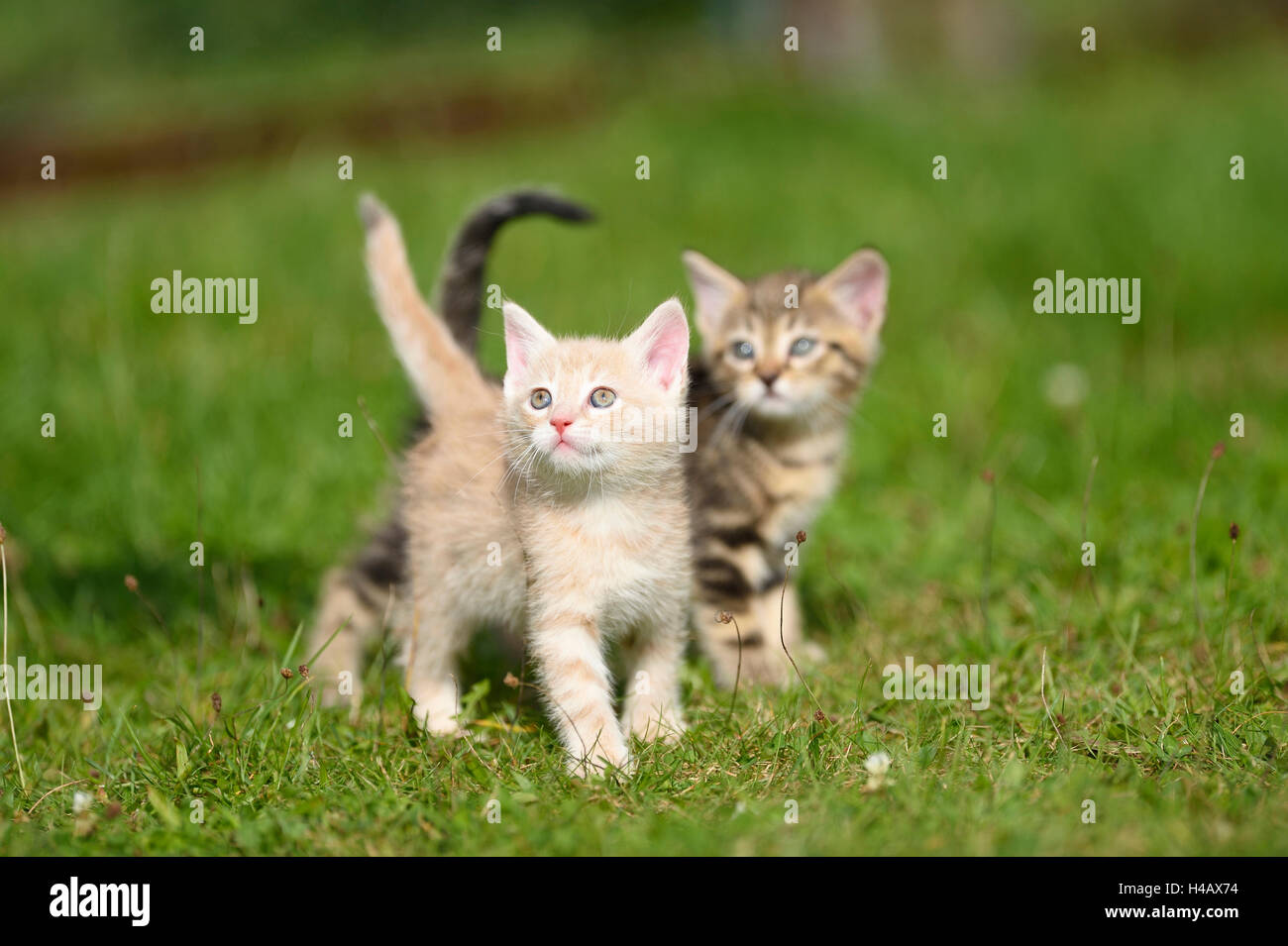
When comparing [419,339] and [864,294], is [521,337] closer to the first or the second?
[419,339]

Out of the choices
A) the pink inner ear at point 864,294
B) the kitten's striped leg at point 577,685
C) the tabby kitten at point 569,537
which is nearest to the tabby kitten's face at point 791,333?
the pink inner ear at point 864,294

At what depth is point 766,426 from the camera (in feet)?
11.8

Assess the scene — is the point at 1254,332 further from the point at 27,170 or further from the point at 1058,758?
the point at 27,170

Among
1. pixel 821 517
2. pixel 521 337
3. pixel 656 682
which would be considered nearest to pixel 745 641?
pixel 656 682

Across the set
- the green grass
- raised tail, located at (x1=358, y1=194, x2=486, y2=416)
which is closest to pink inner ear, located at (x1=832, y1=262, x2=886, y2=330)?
the green grass

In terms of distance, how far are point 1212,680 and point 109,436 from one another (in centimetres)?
383

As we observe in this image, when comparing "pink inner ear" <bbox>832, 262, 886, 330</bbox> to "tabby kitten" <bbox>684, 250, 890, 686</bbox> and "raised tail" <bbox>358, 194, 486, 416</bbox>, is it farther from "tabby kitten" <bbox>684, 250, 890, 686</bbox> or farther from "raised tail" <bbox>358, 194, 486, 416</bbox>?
"raised tail" <bbox>358, 194, 486, 416</bbox>

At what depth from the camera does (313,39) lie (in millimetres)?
11672

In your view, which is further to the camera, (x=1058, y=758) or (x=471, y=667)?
(x=471, y=667)

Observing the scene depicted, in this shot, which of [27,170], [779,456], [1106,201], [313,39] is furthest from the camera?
[313,39]

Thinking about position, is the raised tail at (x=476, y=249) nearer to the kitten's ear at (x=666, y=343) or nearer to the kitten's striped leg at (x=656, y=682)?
the kitten's ear at (x=666, y=343)
